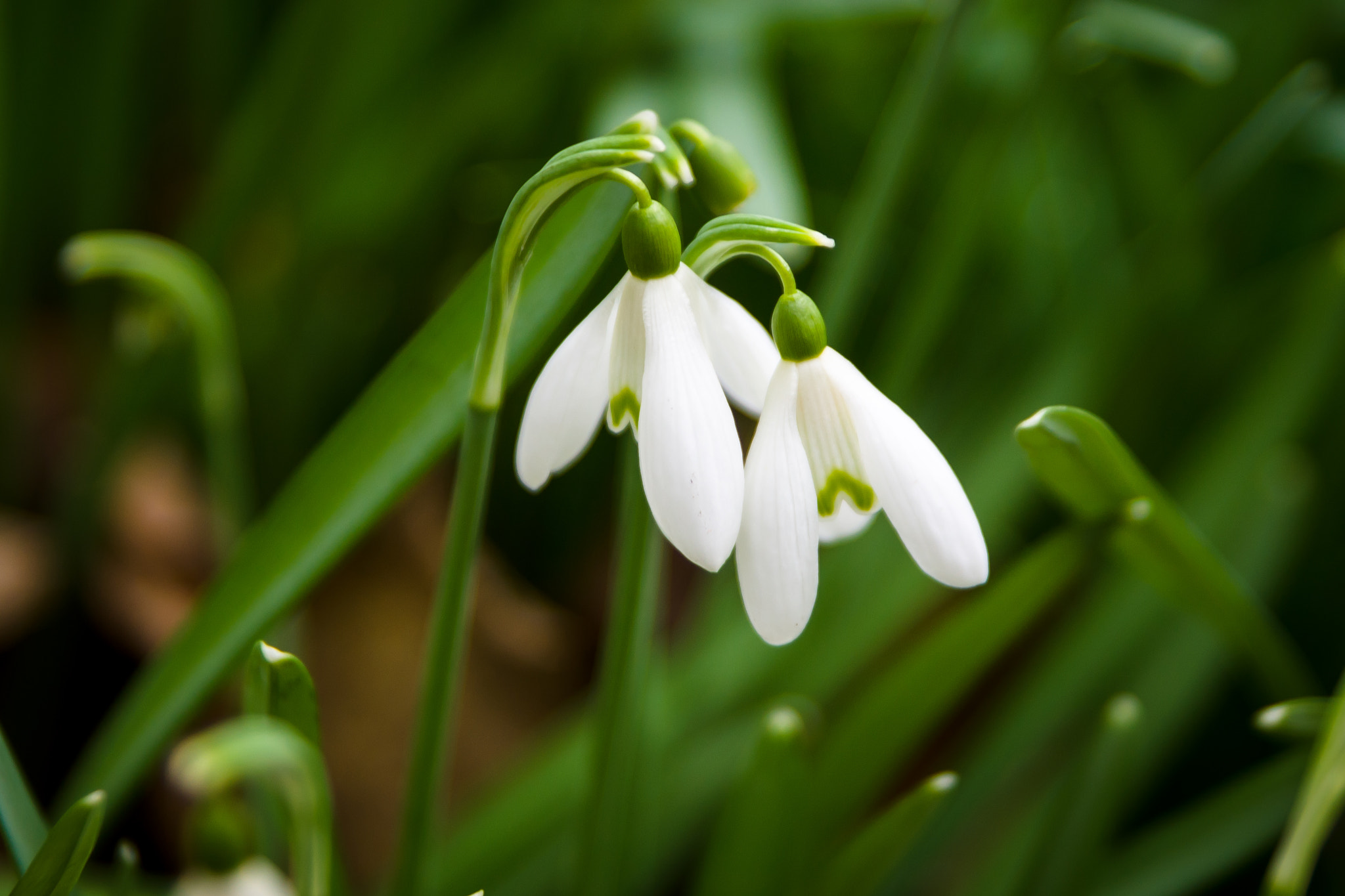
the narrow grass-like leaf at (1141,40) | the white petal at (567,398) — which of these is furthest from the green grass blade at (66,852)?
the narrow grass-like leaf at (1141,40)

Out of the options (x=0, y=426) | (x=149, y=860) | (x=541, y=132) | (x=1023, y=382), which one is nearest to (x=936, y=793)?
(x=1023, y=382)

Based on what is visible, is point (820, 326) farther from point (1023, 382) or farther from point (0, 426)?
point (0, 426)

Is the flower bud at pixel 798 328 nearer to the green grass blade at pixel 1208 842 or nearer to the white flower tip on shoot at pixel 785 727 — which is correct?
the white flower tip on shoot at pixel 785 727

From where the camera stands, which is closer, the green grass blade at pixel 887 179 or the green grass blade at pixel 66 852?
the green grass blade at pixel 66 852

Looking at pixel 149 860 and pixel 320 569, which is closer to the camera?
pixel 320 569

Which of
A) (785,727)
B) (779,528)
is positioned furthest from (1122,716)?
(779,528)
